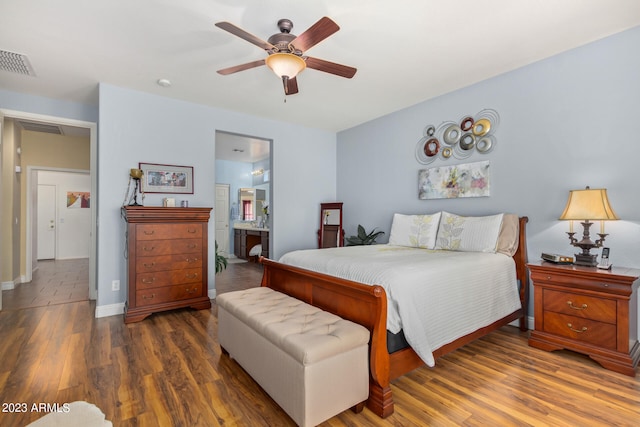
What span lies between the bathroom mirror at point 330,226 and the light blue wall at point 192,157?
0.13 metres

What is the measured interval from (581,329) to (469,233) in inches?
43.6

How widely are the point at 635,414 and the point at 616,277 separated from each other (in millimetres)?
866

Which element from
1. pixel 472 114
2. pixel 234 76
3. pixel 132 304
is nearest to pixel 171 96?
pixel 234 76

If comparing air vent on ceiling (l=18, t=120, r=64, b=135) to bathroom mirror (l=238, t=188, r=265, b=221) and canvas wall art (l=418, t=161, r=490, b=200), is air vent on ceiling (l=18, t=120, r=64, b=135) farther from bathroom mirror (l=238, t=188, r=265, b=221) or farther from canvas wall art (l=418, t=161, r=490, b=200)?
canvas wall art (l=418, t=161, r=490, b=200)

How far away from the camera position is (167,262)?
345 centimetres

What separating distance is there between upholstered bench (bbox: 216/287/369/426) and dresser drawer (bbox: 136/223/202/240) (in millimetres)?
1862

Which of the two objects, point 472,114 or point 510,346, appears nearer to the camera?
point 510,346

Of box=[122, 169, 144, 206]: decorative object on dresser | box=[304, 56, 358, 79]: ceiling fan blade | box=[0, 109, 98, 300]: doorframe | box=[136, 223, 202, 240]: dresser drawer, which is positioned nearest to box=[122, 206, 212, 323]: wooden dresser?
box=[136, 223, 202, 240]: dresser drawer

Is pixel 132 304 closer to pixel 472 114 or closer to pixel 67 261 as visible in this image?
pixel 472 114

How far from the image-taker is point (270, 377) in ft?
5.77

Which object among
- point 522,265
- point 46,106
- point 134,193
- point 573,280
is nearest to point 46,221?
point 46,106

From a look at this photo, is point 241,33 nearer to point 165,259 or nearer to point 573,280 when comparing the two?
point 165,259

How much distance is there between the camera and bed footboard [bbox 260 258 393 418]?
171 centimetres

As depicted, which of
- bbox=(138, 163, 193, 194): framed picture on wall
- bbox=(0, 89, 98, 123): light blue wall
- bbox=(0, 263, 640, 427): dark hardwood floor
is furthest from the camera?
bbox=(138, 163, 193, 194): framed picture on wall
